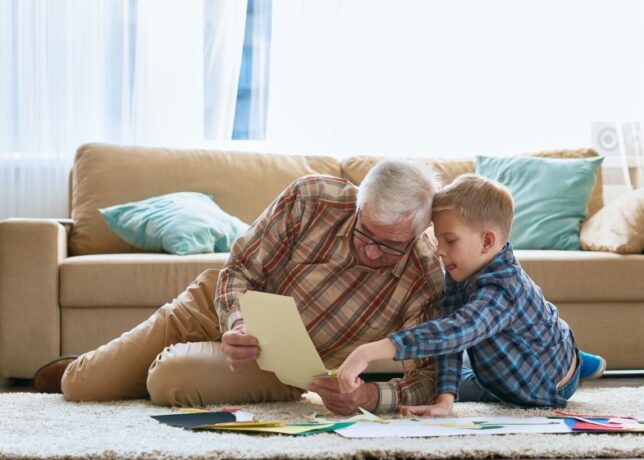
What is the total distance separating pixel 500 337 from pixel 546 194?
1.78 m

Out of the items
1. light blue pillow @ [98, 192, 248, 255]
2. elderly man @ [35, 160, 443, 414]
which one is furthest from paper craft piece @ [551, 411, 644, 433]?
light blue pillow @ [98, 192, 248, 255]

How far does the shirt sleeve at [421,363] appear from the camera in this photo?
6.45ft

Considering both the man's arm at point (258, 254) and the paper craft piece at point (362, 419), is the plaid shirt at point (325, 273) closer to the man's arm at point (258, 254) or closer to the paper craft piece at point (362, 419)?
the man's arm at point (258, 254)

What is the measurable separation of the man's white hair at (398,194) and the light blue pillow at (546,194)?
1.73 metres

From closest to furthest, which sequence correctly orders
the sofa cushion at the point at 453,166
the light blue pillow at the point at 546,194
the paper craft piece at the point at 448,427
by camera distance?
the paper craft piece at the point at 448,427 < the light blue pillow at the point at 546,194 < the sofa cushion at the point at 453,166

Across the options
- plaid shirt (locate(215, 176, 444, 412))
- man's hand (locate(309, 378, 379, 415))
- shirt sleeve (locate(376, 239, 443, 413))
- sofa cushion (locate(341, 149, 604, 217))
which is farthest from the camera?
sofa cushion (locate(341, 149, 604, 217))

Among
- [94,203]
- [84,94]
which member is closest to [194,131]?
[84,94]

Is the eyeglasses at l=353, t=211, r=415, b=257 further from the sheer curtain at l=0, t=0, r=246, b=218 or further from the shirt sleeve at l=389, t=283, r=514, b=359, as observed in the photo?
the sheer curtain at l=0, t=0, r=246, b=218

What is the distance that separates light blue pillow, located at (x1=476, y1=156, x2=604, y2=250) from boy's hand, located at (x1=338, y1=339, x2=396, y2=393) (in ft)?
6.43

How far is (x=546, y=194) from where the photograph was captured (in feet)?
12.1

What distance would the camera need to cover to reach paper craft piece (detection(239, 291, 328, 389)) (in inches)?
71.1

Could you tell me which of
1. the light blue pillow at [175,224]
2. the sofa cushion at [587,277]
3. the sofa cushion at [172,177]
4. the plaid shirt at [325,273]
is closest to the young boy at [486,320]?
the plaid shirt at [325,273]

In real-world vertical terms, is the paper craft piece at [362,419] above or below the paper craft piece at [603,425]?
below

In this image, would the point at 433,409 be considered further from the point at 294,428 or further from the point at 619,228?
the point at 619,228
